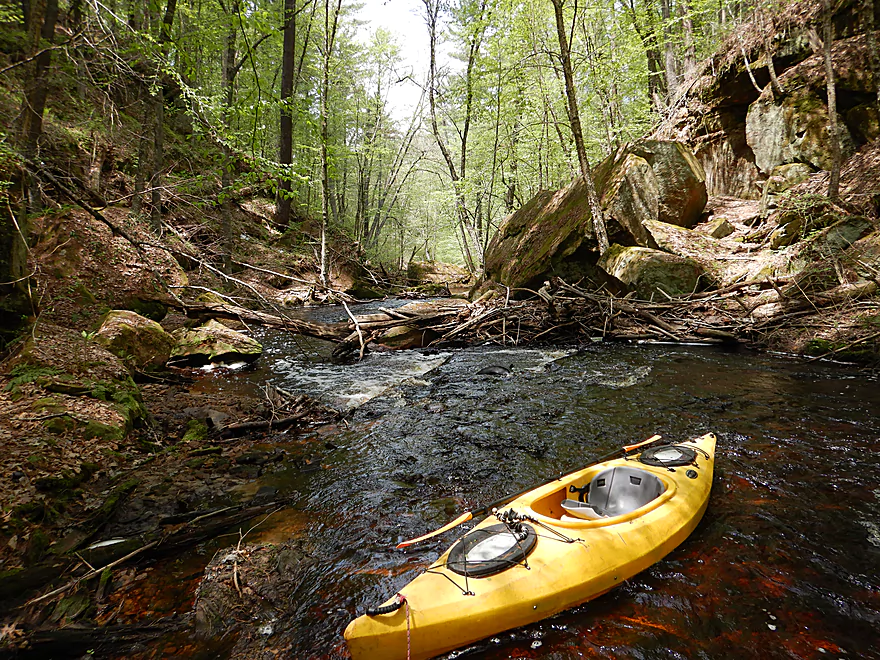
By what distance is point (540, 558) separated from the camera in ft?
7.24

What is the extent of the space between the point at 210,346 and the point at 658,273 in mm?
9342

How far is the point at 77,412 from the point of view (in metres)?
3.51

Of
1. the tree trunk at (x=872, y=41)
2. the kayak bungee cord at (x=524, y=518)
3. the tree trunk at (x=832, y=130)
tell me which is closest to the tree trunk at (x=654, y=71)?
the tree trunk at (x=872, y=41)

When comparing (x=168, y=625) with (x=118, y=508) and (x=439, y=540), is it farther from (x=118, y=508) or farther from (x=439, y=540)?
(x=439, y=540)

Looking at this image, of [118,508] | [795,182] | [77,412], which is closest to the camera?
[118,508]

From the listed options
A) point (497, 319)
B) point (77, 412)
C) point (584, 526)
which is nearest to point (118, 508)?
point (77, 412)

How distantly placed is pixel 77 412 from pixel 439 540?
3.43 m

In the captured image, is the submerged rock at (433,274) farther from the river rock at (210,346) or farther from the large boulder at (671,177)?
the river rock at (210,346)

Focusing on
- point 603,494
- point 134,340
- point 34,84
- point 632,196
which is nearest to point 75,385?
point 134,340

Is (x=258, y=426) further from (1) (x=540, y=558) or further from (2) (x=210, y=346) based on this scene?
(1) (x=540, y=558)

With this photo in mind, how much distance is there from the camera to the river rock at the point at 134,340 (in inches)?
205

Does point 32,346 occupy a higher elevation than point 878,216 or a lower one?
lower

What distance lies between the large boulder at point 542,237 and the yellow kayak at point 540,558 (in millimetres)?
8049

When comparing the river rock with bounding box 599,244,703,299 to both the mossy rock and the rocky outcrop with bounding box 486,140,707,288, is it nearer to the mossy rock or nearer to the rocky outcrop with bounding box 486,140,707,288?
the rocky outcrop with bounding box 486,140,707,288
